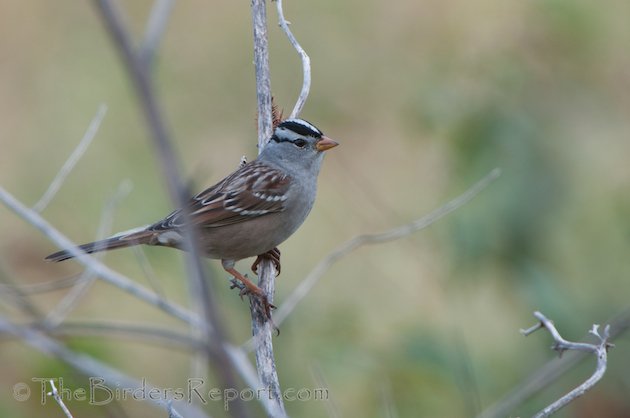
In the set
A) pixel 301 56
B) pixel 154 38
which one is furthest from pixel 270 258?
pixel 154 38

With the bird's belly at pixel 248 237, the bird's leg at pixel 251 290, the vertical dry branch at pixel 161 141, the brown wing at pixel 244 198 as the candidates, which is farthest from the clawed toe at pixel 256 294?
the vertical dry branch at pixel 161 141

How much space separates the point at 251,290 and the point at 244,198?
2.11 ft

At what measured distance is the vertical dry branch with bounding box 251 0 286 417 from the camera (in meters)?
2.95

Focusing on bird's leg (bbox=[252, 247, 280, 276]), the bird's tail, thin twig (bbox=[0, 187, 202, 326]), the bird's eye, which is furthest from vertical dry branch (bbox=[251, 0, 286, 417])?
thin twig (bbox=[0, 187, 202, 326])

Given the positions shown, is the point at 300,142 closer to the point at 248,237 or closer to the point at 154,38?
the point at 248,237

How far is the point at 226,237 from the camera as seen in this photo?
4.09m

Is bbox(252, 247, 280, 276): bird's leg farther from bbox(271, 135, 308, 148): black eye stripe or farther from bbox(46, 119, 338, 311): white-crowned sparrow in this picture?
bbox(271, 135, 308, 148): black eye stripe

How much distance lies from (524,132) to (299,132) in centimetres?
145

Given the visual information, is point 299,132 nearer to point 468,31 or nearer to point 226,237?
point 226,237

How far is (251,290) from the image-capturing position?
372cm

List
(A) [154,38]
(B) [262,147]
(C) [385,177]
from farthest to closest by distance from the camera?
(C) [385,177], (B) [262,147], (A) [154,38]

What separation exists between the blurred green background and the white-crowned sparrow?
0.37 m

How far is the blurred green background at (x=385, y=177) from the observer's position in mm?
4352

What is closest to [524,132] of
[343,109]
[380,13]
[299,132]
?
[299,132]
